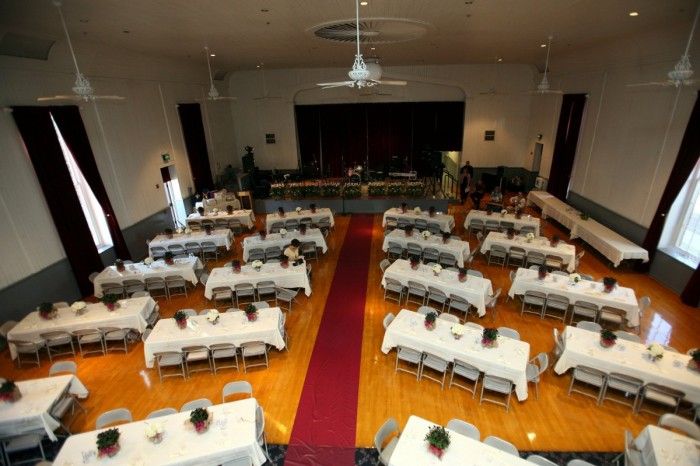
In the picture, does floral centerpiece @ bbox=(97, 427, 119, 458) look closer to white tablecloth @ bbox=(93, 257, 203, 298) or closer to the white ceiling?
white tablecloth @ bbox=(93, 257, 203, 298)

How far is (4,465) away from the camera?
5.68 metres

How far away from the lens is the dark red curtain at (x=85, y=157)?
33.2 ft

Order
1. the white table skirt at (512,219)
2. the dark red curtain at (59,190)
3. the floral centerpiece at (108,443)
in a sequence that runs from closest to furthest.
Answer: the floral centerpiece at (108,443) → the dark red curtain at (59,190) → the white table skirt at (512,219)

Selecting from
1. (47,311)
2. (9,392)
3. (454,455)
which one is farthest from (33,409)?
(454,455)

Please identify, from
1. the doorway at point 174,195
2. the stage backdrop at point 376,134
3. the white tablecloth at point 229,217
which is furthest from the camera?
the stage backdrop at point 376,134

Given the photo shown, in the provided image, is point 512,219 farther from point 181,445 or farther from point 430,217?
point 181,445

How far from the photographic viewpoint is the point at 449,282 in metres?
9.07

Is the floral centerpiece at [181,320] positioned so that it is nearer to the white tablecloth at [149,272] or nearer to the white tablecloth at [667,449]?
the white tablecloth at [149,272]

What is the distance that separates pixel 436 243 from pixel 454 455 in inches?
285

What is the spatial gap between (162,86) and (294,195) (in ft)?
23.2

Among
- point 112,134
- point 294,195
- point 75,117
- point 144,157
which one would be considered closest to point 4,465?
point 75,117

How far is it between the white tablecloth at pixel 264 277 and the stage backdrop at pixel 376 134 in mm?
13420

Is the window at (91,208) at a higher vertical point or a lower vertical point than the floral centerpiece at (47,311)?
higher

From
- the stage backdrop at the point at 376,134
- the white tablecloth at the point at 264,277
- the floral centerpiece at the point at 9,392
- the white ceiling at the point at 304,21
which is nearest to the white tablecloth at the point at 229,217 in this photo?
the white tablecloth at the point at 264,277
